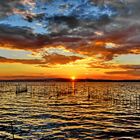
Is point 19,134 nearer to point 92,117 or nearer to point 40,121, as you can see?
point 40,121

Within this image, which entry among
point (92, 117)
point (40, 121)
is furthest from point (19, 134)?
point (92, 117)

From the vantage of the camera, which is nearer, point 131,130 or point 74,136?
point 74,136

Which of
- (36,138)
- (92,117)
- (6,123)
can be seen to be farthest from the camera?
(92,117)

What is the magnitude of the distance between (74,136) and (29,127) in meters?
8.42

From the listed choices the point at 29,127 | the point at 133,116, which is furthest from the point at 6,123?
the point at 133,116

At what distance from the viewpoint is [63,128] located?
42.8 meters

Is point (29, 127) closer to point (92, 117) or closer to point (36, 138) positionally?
point (36, 138)

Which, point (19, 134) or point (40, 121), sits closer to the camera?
point (19, 134)

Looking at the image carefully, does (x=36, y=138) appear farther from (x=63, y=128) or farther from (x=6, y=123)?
(x=6, y=123)

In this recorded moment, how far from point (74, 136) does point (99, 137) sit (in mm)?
3233

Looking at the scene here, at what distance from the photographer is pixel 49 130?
132 ft

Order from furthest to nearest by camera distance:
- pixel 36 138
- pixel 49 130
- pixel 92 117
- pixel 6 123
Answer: pixel 92 117, pixel 6 123, pixel 49 130, pixel 36 138

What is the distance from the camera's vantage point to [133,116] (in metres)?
56.9

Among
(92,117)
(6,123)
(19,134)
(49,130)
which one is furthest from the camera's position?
(92,117)
